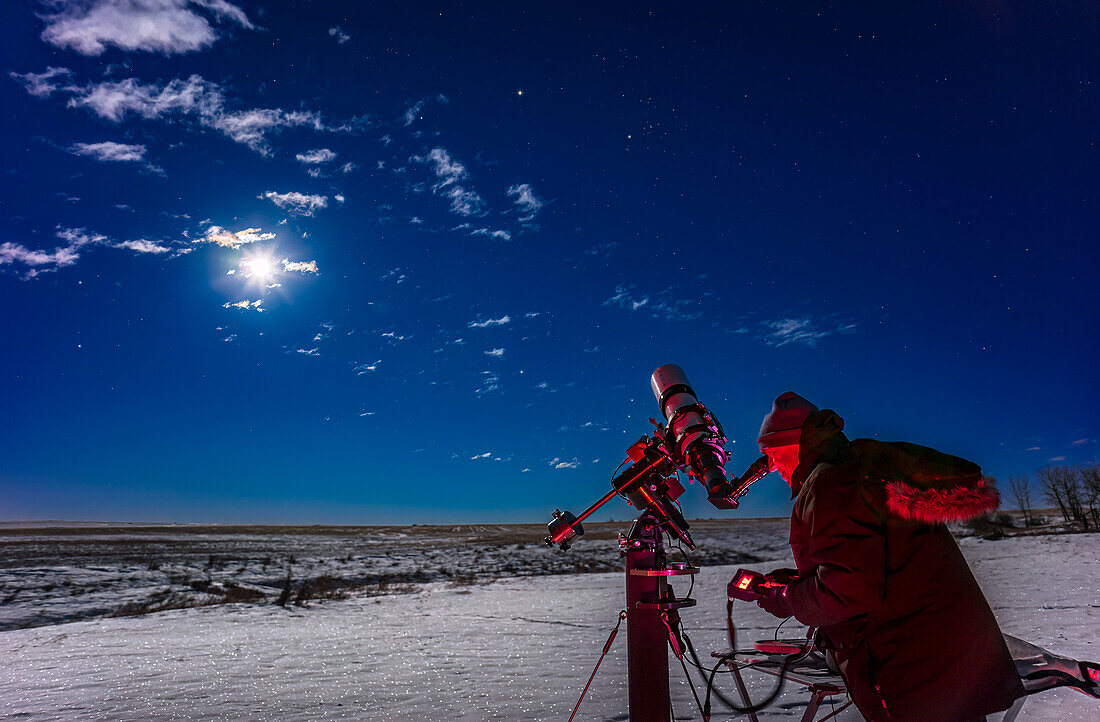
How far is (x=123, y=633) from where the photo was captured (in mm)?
8602

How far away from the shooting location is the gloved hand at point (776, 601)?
2.49 metres

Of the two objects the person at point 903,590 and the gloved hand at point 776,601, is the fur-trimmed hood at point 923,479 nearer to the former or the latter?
the person at point 903,590

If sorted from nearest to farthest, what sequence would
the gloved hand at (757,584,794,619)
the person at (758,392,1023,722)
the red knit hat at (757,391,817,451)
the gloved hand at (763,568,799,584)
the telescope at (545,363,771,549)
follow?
the person at (758,392,1023,722) → the gloved hand at (757,584,794,619) → the gloved hand at (763,568,799,584) → the red knit hat at (757,391,817,451) → the telescope at (545,363,771,549)

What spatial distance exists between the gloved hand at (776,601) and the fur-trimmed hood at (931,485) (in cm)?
59

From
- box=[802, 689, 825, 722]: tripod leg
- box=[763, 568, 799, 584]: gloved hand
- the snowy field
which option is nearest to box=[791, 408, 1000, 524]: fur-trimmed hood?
box=[763, 568, 799, 584]: gloved hand

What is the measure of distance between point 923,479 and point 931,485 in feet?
0.12

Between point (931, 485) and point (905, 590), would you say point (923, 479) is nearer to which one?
point (931, 485)

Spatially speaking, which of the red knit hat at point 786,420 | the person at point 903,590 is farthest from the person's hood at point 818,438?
the person at point 903,590

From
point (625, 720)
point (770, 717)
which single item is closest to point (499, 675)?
point (625, 720)

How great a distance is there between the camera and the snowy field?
17.0ft

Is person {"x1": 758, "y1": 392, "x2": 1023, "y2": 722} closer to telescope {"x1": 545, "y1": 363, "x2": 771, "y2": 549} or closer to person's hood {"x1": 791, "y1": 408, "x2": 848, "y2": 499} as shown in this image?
person's hood {"x1": 791, "y1": 408, "x2": 848, "y2": 499}

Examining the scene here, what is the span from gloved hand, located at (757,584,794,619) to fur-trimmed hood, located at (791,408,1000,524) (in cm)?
59

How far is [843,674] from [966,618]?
536mm

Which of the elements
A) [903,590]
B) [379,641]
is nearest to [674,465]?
[903,590]
